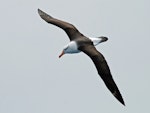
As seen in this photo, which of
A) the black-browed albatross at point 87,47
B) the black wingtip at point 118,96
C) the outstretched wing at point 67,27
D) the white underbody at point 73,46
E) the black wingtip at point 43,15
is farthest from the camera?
the black wingtip at point 43,15

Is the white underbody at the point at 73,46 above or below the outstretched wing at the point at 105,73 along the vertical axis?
above

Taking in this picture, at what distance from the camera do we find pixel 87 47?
107 feet

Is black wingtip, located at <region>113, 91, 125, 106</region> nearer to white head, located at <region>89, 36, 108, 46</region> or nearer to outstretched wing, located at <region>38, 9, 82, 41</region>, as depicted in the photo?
white head, located at <region>89, 36, 108, 46</region>

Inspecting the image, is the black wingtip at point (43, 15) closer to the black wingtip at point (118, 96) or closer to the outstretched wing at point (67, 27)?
the outstretched wing at point (67, 27)

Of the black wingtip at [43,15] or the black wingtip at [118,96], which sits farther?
the black wingtip at [43,15]

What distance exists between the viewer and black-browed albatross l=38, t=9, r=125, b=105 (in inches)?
1216

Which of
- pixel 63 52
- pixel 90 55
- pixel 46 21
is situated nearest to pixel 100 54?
pixel 90 55

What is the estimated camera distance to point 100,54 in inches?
1244

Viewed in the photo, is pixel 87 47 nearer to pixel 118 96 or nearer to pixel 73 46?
pixel 73 46

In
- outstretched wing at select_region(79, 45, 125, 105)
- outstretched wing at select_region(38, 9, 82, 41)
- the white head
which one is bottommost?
outstretched wing at select_region(79, 45, 125, 105)

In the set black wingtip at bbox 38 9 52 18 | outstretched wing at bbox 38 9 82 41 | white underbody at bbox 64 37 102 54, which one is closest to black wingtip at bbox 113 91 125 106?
white underbody at bbox 64 37 102 54

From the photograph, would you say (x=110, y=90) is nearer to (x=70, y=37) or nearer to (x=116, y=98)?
(x=116, y=98)

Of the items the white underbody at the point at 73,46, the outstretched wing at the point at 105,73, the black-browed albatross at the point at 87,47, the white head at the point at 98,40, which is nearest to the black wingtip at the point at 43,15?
the black-browed albatross at the point at 87,47

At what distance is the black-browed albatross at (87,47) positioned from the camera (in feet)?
101
